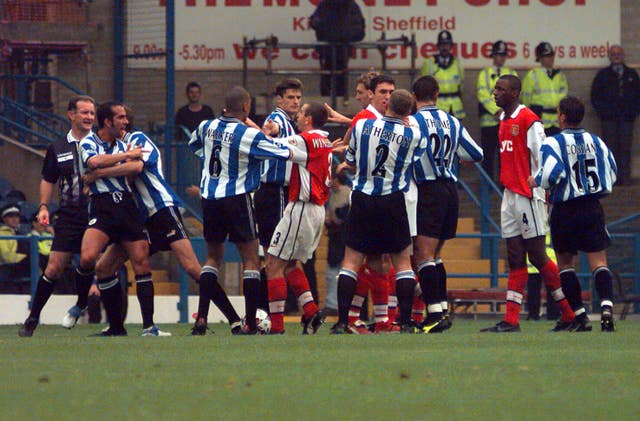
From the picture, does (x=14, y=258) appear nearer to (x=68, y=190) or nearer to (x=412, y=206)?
(x=68, y=190)

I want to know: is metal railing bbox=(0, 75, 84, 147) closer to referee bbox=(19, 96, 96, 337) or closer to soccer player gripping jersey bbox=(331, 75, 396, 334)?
referee bbox=(19, 96, 96, 337)

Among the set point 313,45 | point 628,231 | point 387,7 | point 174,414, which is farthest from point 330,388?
point 387,7

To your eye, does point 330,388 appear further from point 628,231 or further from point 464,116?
point 464,116

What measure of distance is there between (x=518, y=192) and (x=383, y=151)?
131cm

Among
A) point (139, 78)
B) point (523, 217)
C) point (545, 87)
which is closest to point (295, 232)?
point (523, 217)

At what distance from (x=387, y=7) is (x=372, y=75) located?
10937mm

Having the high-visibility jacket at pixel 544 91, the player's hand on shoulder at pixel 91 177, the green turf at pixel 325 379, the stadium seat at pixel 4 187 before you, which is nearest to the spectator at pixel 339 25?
the high-visibility jacket at pixel 544 91

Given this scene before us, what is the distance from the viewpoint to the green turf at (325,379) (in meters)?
7.01

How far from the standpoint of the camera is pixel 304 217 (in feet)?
41.6

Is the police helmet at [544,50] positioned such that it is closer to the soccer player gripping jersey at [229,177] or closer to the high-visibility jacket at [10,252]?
the high-visibility jacket at [10,252]

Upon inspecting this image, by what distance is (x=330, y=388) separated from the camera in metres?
7.82

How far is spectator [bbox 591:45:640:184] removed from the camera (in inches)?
A: 923

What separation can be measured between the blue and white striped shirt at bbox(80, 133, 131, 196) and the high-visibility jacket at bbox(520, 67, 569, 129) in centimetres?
1083

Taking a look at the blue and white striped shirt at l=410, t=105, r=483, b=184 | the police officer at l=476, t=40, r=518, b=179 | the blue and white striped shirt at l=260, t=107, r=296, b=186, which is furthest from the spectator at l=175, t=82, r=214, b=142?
the blue and white striped shirt at l=410, t=105, r=483, b=184
